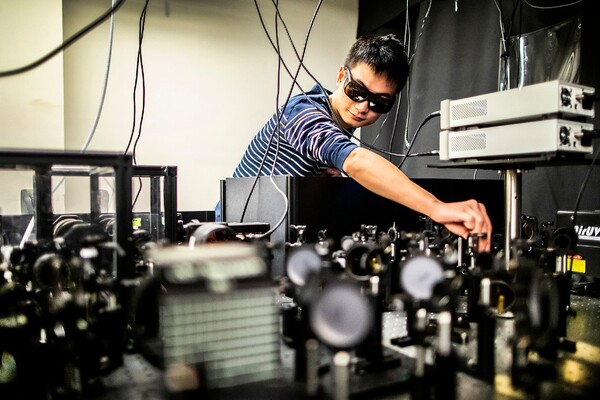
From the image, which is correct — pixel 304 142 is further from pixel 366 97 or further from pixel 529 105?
pixel 529 105

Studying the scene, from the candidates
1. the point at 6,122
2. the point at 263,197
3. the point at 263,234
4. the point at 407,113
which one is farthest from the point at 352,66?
the point at 6,122

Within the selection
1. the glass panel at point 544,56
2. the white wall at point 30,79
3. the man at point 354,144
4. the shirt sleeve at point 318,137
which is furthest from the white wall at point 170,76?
the glass panel at point 544,56

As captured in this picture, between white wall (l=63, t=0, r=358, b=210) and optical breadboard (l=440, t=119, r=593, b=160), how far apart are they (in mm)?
2445

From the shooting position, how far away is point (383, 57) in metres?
1.55

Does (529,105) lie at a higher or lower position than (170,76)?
lower

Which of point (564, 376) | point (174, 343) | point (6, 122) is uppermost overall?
point (6, 122)

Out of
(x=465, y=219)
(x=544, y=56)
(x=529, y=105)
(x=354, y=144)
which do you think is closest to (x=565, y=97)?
(x=529, y=105)

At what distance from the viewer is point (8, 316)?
0.63 metres

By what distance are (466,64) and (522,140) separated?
194cm

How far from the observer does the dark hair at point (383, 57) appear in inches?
61.0

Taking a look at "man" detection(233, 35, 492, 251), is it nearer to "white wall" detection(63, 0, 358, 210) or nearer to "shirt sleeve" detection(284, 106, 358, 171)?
"shirt sleeve" detection(284, 106, 358, 171)

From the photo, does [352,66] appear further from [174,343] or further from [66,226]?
[174,343]

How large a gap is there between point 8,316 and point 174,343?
322mm

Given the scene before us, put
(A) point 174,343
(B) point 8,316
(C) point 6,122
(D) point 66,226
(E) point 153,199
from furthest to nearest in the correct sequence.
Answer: (C) point 6,122
(E) point 153,199
(D) point 66,226
(B) point 8,316
(A) point 174,343
